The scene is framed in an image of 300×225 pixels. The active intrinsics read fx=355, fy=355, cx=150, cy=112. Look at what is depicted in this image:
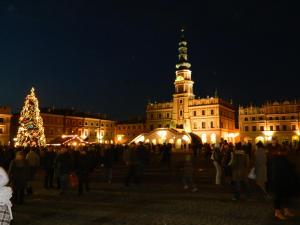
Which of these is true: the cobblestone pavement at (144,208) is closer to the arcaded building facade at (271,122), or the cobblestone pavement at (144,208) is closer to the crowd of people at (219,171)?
the crowd of people at (219,171)

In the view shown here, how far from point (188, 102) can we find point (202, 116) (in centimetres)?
473

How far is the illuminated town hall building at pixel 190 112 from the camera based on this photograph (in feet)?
250

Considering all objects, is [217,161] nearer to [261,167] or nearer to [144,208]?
[261,167]

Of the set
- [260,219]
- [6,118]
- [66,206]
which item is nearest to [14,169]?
[66,206]

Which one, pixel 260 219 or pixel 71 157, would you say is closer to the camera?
pixel 260 219

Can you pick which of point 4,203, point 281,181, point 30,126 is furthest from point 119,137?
point 4,203

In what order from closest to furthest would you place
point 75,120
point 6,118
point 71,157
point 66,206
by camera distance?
1. point 66,206
2. point 71,157
3. point 6,118
4. point 75,120

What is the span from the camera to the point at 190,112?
79062 millimetres

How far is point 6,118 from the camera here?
231 ft

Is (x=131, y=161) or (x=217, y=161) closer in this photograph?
(x=217, y=161)

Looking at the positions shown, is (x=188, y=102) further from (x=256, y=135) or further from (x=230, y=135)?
(x=256, y=135)

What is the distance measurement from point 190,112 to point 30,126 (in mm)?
50153

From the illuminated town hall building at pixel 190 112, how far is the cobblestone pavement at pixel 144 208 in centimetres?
6161

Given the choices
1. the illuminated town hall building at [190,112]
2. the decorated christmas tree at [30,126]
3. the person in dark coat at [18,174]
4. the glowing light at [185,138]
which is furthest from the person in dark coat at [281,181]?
the illuminated town hall building at [190,112]
